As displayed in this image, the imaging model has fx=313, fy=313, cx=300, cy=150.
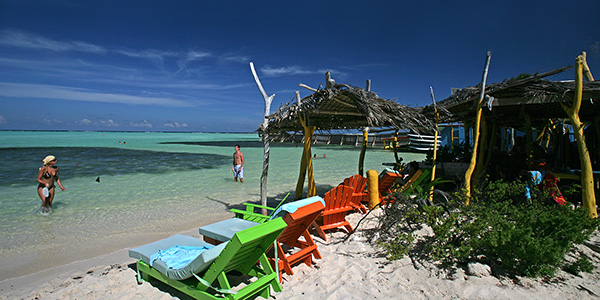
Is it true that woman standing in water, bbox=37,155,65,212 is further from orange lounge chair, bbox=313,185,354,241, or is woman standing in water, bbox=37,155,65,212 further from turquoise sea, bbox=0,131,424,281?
orange lounge chair, bbox=313,185,354,241

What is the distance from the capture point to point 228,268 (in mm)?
2750

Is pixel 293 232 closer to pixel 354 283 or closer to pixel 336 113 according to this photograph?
pixel 354 283

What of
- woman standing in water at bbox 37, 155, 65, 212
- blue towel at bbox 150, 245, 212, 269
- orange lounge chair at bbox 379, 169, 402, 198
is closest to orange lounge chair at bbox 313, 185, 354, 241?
blue towel at bbox 150, 245, 212, 269

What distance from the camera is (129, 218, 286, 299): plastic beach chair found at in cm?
247

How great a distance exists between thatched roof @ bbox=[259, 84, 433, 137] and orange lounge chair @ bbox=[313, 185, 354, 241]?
45.0 inches

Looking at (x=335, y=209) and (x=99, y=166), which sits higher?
(x=335, y=209)

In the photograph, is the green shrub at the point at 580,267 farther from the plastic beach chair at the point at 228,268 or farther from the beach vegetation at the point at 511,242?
the plastic beach chair at the point at 228,268

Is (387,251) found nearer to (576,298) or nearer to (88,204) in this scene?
(576,298)

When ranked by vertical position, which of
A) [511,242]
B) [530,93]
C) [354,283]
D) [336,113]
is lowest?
[354,283]

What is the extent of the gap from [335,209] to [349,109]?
2.16 m

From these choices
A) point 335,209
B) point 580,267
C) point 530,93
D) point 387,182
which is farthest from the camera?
point 387,182

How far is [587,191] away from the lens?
436cm

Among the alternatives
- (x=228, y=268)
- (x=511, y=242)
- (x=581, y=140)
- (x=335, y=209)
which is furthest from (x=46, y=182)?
(x=581, y=140)

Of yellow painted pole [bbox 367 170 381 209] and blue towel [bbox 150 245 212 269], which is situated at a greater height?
yellow painted pole [bbox 367 170 381 209]
